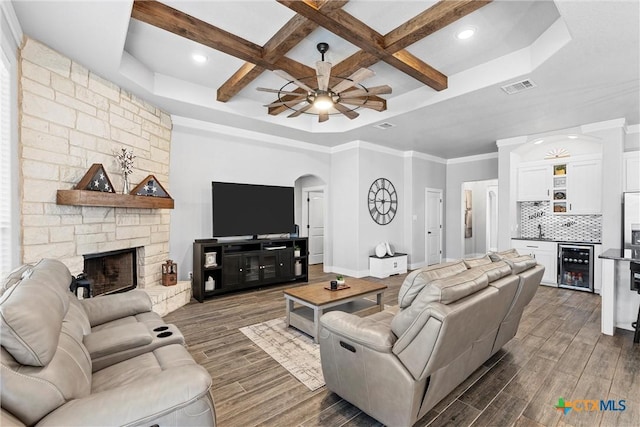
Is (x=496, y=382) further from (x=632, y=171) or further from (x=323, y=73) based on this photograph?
(x=632, y=171)

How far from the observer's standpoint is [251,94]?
4.49 m

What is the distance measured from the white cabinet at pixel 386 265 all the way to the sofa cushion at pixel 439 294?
4.36m

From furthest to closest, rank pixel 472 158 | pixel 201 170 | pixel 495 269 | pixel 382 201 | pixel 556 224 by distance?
pixel 472 158 < pixel 382 201 < pixel 556 224 < pixel 201 170 < pixel 495 269

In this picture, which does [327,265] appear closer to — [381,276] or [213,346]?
[381,276]

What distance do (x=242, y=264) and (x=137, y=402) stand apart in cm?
380

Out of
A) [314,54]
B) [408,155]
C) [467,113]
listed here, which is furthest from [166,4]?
[408,155]

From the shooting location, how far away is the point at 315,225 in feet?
25.9

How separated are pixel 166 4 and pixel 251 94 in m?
1.94

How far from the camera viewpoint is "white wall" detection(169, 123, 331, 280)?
473 cm

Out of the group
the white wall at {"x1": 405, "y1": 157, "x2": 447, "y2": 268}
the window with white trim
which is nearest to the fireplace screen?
the window with white trim

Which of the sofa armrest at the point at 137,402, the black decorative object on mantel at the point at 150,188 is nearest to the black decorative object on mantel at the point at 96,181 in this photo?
the black decorative object on mantel at the point at 150,188

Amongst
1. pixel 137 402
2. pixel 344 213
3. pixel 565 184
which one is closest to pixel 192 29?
pixel 137 402

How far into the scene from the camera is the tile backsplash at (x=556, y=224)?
5.50 metres

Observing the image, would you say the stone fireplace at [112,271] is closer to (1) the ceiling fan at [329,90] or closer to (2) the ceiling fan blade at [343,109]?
(1) the ceiling fan at [329,90]
